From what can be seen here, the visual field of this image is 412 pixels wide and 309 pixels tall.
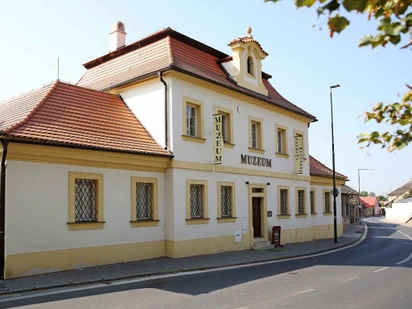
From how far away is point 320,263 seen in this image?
16.7 m

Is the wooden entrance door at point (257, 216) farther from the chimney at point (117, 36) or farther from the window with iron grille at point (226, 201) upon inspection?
the chimney at point (117, 36)

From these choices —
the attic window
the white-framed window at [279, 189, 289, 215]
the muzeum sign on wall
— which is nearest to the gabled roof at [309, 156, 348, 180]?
the white-framed window at [279, 189, 289, 215]

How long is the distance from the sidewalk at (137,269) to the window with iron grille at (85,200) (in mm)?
1683

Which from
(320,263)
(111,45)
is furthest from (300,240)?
(111,45)

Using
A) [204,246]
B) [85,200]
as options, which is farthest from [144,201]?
[204,246]

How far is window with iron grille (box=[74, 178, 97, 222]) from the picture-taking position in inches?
571

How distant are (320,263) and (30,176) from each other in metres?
10.5

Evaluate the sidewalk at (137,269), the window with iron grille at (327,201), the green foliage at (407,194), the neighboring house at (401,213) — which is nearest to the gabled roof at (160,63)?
the sidewalk at (137,269)

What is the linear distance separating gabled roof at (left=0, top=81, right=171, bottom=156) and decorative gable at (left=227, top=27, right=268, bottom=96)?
5779 mm

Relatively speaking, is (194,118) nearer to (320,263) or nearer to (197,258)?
(197,258)

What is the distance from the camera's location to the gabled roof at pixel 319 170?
2921 centimetres

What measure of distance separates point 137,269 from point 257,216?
31.4 feet

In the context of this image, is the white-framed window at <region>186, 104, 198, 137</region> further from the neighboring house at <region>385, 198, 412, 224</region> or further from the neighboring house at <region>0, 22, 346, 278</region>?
the neighboring house at <region>385, 198, 412, 224</region>

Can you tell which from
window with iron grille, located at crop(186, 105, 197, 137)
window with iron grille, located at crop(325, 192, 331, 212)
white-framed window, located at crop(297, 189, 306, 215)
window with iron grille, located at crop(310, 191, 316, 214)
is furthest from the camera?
window with iron grille, located at crop(325, 192, 331, 212)
